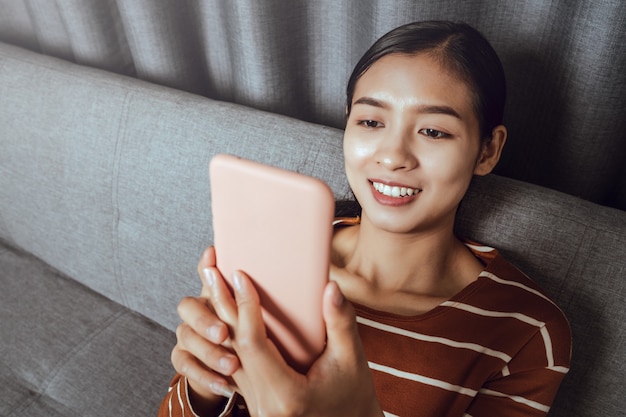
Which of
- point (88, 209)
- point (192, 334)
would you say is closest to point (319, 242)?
point (192, 334)

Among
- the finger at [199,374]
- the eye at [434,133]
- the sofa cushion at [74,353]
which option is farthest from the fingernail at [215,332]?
the sofa cushion at [74,353]

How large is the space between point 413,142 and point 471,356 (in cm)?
30

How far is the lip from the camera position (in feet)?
2.21

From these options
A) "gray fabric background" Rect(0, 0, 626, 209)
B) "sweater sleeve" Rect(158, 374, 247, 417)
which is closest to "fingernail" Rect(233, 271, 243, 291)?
"sweater sleeve" Rect(158, 374, 247, 417)

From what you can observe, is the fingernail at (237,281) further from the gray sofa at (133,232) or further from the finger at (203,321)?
the gray sofa at (133,232)

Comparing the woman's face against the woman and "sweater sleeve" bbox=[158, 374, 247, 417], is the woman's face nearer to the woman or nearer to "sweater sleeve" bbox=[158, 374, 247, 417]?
the woman

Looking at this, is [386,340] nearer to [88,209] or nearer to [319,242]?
[319,242]

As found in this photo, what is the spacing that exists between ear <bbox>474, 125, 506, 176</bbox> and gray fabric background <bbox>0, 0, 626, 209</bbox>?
0.74 feet

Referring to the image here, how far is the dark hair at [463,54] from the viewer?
2.24 ft

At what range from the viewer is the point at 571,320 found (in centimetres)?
78

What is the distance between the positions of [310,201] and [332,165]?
46 centimetres

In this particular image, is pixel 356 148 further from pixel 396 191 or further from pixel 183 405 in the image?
pixel 183 405

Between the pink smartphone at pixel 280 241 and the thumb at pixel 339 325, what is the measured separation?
25mm

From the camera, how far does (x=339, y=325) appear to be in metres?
0.50
